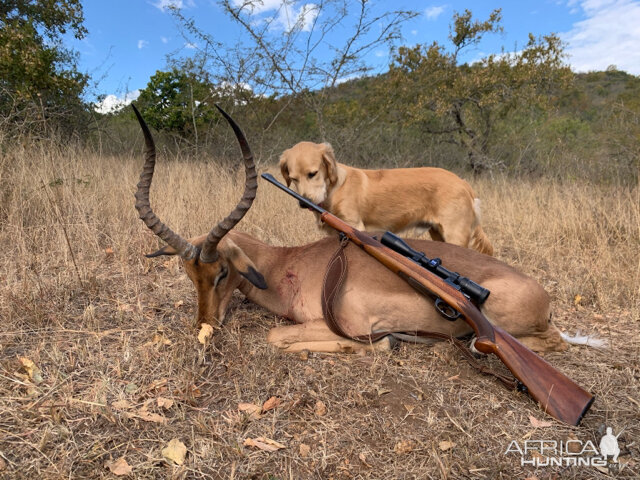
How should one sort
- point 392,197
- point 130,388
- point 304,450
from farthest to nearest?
point 392,197 → point 130,388 → point 304,450

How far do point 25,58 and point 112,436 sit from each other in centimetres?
928

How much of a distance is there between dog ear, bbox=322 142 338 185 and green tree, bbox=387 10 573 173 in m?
10.4

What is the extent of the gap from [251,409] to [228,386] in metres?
0.34

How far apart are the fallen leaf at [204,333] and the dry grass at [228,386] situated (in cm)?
7

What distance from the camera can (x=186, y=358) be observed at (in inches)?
123

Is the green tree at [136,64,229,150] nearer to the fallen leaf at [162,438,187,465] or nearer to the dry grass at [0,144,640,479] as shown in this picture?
the dry grass at [0,144,640,479]

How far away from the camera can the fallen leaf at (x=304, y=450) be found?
2.30 meters

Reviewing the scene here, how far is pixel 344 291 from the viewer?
3717mm

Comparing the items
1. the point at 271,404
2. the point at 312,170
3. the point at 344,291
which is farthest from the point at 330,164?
the point at 271,404

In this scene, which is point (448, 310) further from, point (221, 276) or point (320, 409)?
point (221, 276)

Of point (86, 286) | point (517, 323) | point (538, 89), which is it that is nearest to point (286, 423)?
point (517, 323)

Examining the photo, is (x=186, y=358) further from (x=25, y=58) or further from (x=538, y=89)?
(x=538, y=89)

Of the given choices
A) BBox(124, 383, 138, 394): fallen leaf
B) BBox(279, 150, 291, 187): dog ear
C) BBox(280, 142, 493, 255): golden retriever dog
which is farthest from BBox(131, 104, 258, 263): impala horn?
BBox(279, 150, 291, 187): dog ear

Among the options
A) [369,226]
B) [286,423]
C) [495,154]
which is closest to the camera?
[286,423]
